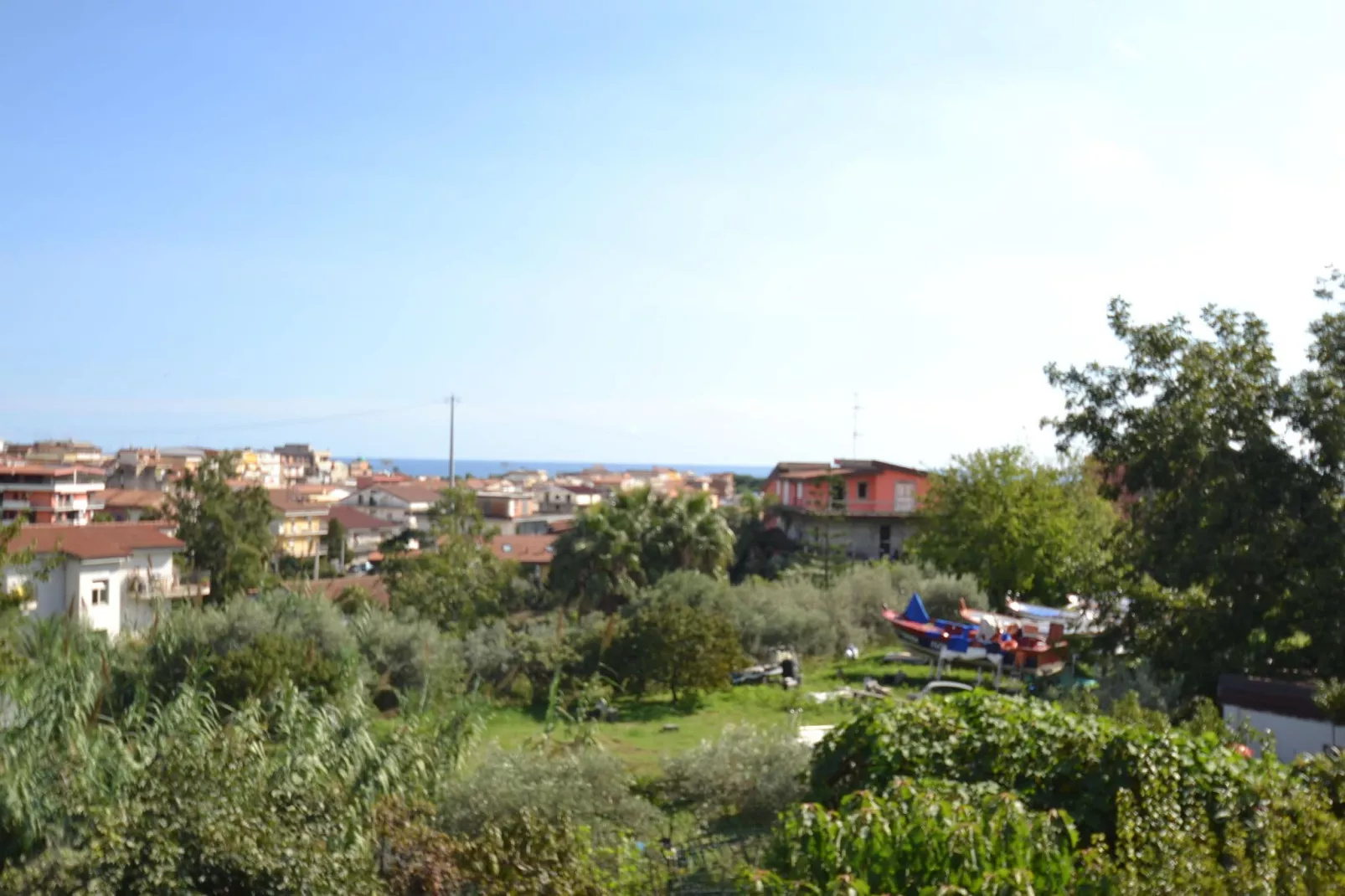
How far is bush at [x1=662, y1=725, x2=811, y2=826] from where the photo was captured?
8.34 metres

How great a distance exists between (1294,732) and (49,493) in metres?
74.0

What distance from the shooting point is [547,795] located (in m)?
7.51

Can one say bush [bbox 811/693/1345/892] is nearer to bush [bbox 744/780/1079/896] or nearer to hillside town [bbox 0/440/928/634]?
bush [bbox 744/780/1079/896]

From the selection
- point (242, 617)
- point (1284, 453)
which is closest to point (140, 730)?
point (242, 617)

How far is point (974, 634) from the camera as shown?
15883 millimetres

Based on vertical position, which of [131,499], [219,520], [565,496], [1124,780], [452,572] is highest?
[1124,780]

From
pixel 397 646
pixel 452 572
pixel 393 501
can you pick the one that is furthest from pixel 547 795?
pixel 393 501

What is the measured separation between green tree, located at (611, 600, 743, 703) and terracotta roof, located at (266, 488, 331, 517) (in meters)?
54.5

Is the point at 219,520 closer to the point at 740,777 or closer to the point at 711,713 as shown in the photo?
the point at 711,713

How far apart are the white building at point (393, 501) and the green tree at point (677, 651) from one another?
76431 mm

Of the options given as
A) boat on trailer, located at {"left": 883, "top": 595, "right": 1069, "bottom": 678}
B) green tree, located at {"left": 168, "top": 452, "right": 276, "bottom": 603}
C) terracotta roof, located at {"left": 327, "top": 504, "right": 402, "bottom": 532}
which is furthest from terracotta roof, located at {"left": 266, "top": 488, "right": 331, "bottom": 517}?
boat on trailer, located at {"left": 883, "top": 595, "right": 1069, "bottom": 678}

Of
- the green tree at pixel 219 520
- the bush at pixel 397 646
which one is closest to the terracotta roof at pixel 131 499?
the green tree at pixel 219 520

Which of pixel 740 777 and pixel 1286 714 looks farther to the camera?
pixel 1286 714

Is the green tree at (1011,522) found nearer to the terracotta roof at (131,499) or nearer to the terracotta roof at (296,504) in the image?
the terracotta roof at (296,504)
